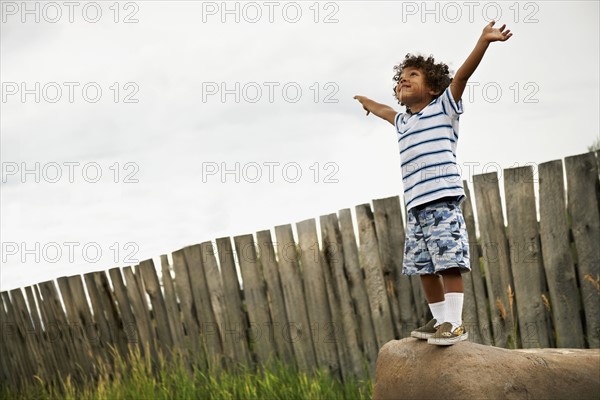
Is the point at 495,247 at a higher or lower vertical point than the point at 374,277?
higher

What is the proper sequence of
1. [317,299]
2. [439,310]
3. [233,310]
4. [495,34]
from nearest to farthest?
[495,34], [439,310], [317,299], [233,310]

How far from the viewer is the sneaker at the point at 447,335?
4082mm

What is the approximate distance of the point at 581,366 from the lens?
4.20 metres

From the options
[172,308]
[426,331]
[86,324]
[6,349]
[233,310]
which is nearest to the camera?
[426,331]

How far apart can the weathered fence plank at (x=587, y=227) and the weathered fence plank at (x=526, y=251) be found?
0.30 metres

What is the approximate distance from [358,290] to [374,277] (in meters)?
0.20

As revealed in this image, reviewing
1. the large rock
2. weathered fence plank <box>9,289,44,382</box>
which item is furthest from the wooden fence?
weathered fence plank <box>9,289,44,382</box>

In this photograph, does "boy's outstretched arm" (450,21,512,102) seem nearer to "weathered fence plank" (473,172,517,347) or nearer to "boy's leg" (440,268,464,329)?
"boy's leg" (440,268,464,329)

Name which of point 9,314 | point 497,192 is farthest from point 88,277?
point 497,192

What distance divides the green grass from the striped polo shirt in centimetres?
249

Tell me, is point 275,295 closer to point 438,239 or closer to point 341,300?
point 341,300

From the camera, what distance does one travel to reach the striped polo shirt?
404 centimetres

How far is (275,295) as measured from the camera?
663cm

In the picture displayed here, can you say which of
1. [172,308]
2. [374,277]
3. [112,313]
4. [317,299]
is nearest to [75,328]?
[112,313]
